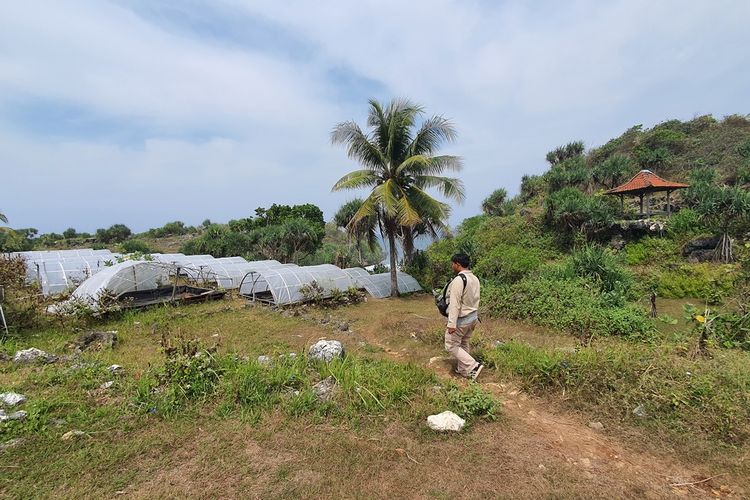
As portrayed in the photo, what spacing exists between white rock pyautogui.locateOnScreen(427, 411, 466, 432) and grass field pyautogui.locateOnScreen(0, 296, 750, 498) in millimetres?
80

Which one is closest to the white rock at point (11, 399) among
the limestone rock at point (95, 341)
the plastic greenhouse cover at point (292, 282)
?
the limestone rock at point (95, 341)

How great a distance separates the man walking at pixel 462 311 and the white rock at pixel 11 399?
17.2ft

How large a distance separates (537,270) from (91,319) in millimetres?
13266

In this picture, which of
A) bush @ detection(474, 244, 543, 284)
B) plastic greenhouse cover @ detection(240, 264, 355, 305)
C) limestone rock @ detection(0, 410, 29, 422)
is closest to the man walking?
limestone rock @ detection(0, 410, 29, 422)

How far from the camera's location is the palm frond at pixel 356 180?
504 inches

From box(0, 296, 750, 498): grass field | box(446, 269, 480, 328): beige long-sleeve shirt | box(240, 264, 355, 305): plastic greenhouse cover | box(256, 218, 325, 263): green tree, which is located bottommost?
box(0, 296, 750, 498): grass field

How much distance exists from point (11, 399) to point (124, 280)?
26.7 feet

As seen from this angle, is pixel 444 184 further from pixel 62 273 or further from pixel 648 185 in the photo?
pixel 62 273

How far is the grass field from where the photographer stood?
2906mm

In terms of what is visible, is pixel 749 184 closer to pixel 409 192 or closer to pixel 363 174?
pixel 409 192

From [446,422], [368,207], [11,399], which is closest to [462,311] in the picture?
[446,422]

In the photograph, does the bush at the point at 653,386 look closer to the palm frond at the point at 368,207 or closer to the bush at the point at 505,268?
the bush at the point at 505,268

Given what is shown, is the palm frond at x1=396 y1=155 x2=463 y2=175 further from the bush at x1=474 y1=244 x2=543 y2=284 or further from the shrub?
the shrub

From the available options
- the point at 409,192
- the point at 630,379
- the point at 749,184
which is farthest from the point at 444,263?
the point at 749,184
